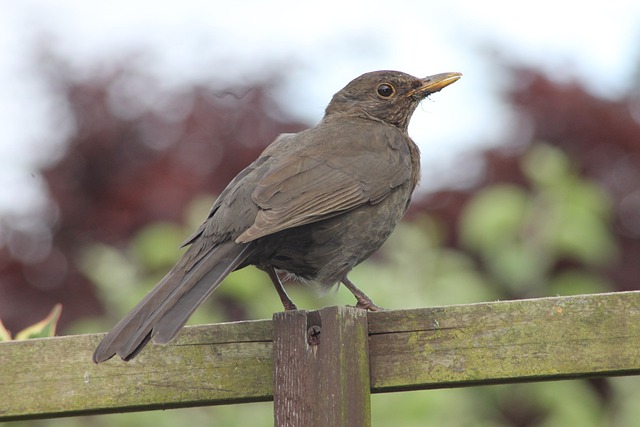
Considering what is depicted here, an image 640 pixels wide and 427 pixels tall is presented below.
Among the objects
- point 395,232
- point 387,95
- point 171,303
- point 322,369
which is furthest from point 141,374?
point 395,232

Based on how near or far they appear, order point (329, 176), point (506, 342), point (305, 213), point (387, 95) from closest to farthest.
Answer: point (506, 342) < point (305, 213) < point (329, 176) < point (387, 95)

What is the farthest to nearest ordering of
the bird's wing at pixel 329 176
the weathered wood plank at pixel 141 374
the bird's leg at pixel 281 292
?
1. the bird's leg at pixel 281 292
2. the bird's wing at pixel 329 176
3. the weathered wood plank at pixel 141 374

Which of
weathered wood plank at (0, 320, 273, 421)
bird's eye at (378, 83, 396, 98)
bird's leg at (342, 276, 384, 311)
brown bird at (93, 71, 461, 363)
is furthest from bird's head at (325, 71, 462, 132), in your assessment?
weathered wood plank at (0, 320, 273, 421)

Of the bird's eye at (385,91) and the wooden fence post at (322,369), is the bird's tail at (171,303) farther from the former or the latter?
the bird's eye at (385,91)

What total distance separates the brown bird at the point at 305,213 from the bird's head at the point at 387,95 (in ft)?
1.10

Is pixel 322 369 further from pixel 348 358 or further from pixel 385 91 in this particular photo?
pixel 385 91

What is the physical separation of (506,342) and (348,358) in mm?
382

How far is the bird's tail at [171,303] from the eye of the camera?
2.61m

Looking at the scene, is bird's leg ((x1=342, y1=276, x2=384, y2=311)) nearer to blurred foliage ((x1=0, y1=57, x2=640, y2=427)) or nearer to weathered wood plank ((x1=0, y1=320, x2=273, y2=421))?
blurred foliage ((x1=0, y1=57, x2=640, y2=427))

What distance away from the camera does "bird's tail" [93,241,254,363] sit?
2607mm

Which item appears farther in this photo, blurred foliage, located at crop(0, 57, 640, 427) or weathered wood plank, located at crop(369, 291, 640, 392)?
blurred foliage, located at crop(0, 57, 640, 427)

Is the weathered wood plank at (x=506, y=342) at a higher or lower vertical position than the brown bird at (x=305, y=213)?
lower

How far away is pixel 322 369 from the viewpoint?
2512 millimetres

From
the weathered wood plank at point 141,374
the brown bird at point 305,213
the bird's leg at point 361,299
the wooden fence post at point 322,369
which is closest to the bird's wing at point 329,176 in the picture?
the brown bird at point 305,213
